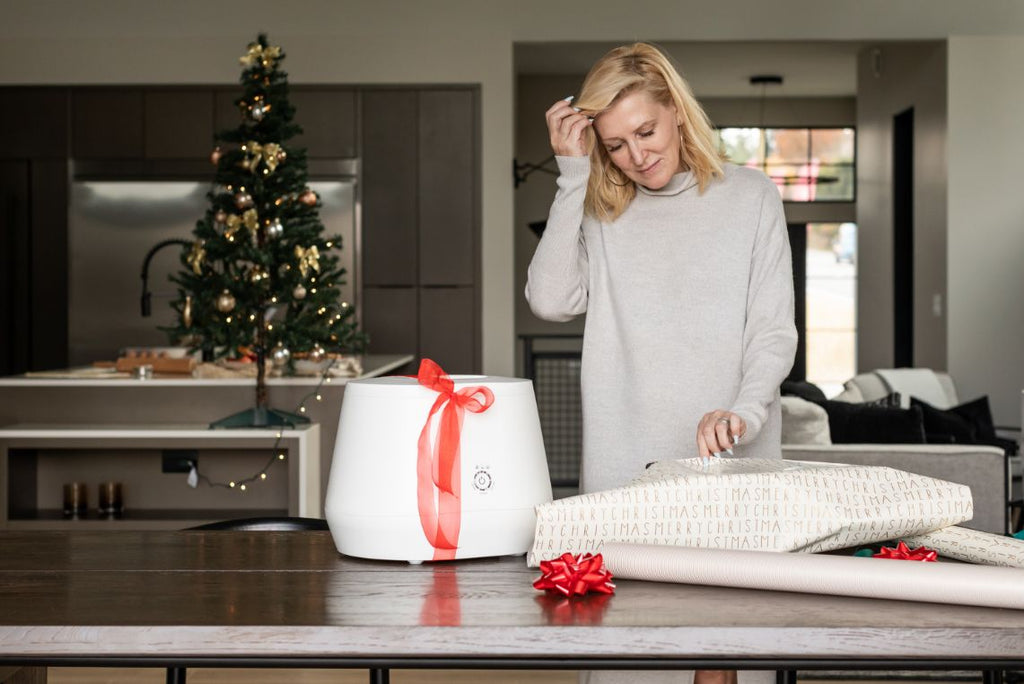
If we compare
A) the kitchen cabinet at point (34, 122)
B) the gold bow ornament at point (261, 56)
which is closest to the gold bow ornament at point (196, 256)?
the gold bow ornament at point (261, 56)

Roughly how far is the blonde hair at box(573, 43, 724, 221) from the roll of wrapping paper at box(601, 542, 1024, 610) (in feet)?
2.50

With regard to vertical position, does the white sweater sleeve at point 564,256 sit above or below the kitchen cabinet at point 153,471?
above

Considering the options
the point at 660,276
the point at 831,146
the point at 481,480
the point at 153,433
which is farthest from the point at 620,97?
the point at 831,146

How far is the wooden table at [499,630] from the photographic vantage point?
2.91 feet

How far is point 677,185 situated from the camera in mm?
1736

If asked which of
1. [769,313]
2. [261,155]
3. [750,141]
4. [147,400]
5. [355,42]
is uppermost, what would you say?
[750,141]

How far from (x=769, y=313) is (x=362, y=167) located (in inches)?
226

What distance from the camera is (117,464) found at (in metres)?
4.02

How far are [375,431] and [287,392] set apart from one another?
2904mm

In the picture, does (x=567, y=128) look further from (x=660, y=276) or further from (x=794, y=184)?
(x=794, y=184)

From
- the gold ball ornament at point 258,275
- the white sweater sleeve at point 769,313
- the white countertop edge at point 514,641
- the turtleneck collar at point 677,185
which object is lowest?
the white countertop edge at point 514,641

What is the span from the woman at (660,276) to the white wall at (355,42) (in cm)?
534

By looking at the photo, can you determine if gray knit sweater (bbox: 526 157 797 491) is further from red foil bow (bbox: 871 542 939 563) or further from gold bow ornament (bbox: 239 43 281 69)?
gold bow ornament (bbox: 239 43 281 69)

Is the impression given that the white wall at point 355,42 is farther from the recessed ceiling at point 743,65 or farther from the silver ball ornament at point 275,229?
the silver ball ornament at point 275,229
